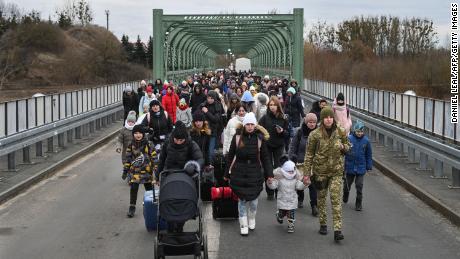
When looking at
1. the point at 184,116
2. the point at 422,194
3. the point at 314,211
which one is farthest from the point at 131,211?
the point at 184,116

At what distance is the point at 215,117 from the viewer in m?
14.7

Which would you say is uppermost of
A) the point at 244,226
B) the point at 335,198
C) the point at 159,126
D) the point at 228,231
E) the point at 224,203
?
the point at 159,126

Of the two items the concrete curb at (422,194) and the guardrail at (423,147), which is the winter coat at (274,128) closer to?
the concrete curb at (422,194)

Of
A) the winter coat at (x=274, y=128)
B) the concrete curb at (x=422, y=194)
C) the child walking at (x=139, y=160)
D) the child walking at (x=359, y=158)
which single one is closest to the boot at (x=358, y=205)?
the child walking at (x=359, y=158)

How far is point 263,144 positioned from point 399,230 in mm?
2065

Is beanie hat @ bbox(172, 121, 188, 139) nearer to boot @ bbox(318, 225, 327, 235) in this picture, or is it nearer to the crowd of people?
the crowd of people

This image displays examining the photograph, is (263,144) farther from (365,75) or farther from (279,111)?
(365,75)

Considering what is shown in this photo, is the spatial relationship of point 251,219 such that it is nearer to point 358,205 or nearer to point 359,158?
point 358,205

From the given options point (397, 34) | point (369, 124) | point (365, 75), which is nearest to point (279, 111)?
point (369, 124)

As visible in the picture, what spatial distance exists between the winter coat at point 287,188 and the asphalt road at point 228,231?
1.16ft

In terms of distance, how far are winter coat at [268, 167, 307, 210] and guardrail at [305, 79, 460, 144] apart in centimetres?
441

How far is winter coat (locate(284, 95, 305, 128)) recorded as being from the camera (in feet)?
61.8

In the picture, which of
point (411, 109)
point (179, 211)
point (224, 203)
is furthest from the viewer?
point (411, 109)

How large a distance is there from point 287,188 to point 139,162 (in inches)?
82.3
